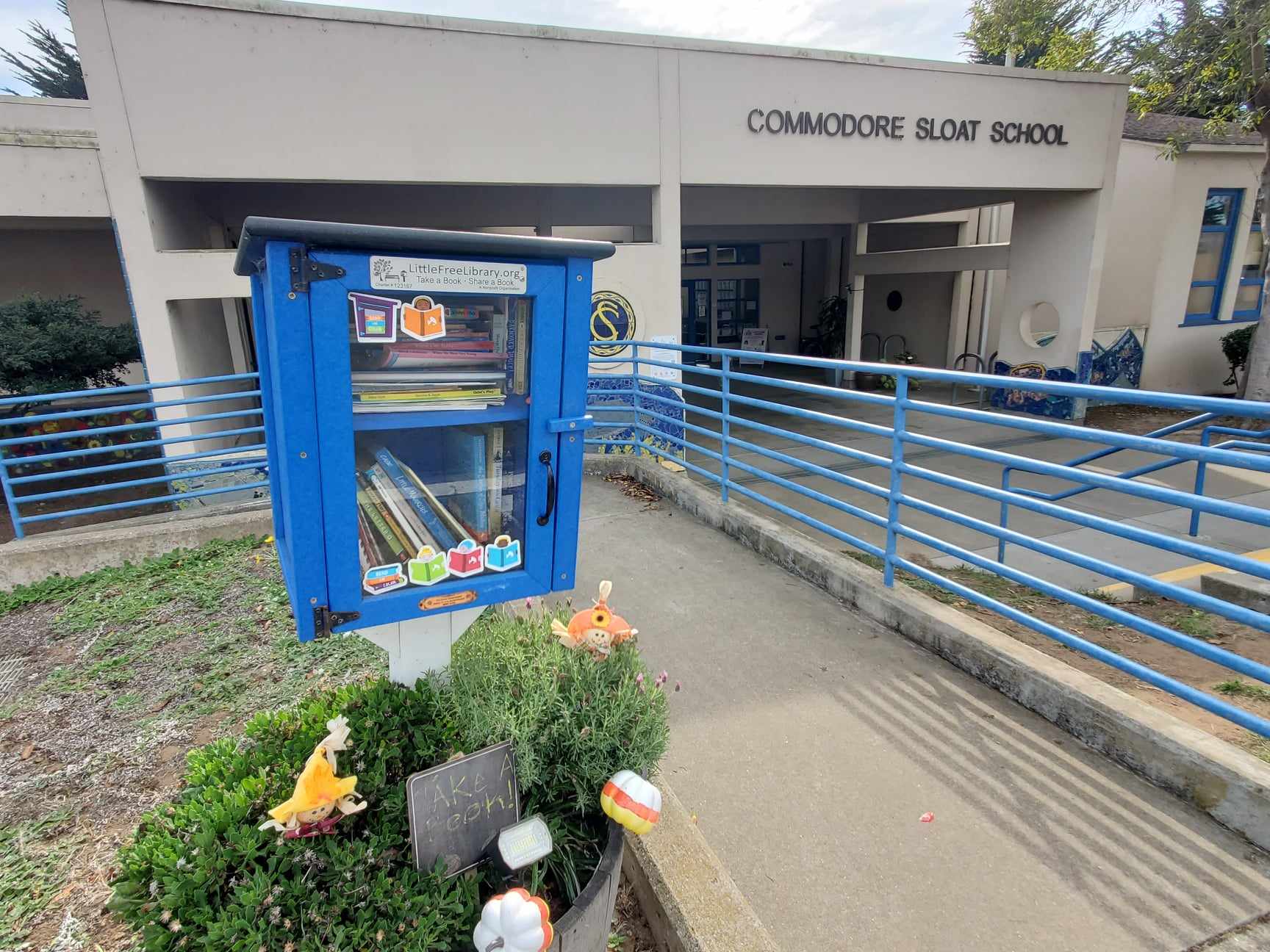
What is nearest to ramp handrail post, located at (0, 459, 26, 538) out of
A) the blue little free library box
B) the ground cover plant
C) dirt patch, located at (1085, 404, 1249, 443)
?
the ground cover plant

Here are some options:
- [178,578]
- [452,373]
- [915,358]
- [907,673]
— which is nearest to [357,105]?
[178,578]

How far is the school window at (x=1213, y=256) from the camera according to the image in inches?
509

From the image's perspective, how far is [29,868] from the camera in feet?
7.04

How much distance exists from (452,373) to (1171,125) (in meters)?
17.6

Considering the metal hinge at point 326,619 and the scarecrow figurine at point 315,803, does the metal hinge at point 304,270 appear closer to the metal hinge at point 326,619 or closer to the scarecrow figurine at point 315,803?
the metal hinge at point 326,619

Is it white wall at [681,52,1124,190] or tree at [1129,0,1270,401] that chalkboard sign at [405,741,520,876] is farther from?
tree at [1129,0,1270,401]

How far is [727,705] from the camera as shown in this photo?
9.72ft

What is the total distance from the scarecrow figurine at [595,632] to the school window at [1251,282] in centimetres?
1697

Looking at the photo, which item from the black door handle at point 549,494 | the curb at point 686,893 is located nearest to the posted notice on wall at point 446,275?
the black door handle at point 549,494

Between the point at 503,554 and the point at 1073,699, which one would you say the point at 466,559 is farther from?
the point at 1073,699

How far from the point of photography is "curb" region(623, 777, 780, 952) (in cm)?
178

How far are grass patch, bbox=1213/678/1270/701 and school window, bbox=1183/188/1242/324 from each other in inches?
513

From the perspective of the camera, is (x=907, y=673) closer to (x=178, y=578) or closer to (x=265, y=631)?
(x=265, y=631)

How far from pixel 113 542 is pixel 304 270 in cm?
440
